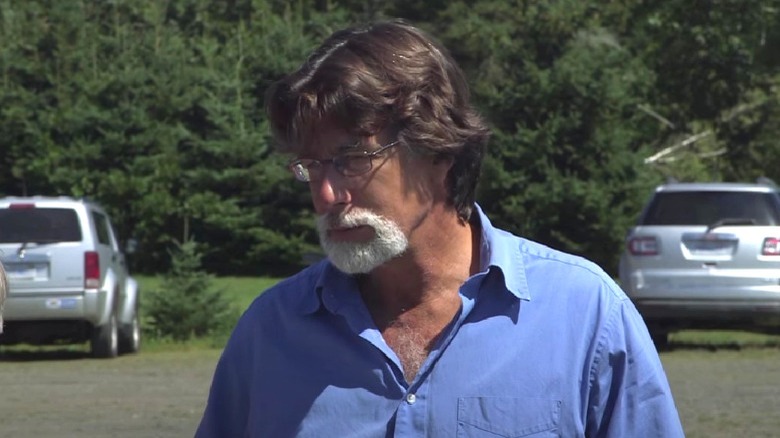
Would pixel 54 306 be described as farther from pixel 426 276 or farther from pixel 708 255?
pixel 426 276

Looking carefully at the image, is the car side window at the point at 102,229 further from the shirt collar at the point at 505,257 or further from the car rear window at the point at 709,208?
the shirt collar at the point at 505,257

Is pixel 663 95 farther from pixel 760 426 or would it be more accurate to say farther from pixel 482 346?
pixel 482 346

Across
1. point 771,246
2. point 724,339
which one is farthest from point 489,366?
point 724,339

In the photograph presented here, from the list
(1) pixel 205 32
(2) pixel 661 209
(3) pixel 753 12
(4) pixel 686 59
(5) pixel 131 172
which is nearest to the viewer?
(2) pixel 661 209

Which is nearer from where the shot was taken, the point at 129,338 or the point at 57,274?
the point at 57,274

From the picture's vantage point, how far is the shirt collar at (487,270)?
9.84ft

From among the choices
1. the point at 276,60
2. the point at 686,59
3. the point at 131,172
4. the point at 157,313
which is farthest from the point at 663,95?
the point at 157,313

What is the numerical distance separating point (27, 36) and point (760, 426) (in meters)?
33.3

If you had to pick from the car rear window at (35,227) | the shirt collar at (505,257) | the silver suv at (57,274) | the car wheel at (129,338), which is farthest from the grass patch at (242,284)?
the shirt collar at (505,257)

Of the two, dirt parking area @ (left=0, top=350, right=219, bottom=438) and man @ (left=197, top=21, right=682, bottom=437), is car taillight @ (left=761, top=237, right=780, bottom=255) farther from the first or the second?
man @ (left=197, top=21, right=682, bottom=437)

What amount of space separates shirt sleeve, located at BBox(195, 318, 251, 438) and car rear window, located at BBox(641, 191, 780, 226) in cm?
1317

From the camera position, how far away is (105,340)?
16578 mm

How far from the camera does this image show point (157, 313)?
61.9 feet

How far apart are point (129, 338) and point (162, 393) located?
511cm
